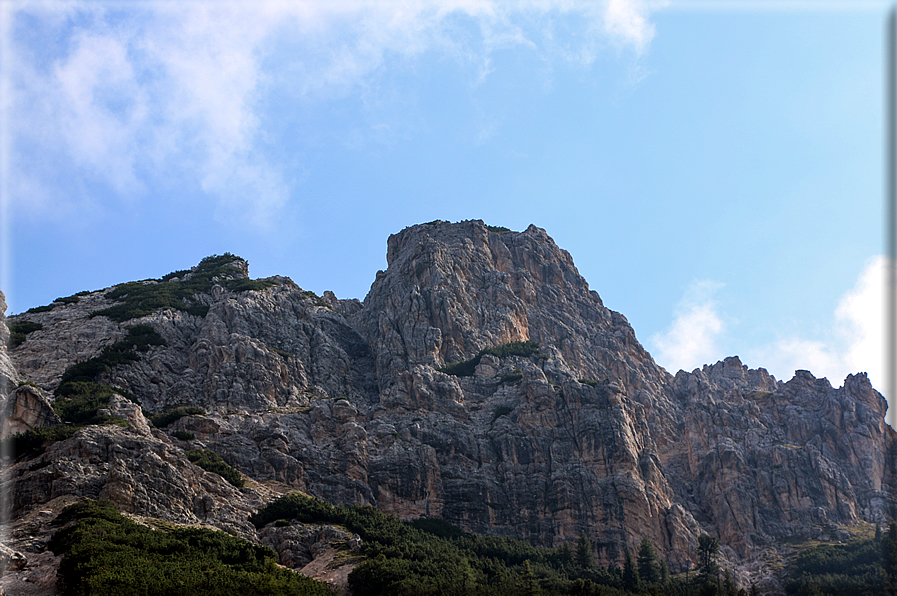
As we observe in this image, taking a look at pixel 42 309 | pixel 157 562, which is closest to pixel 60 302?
Answer: pixel 42 309

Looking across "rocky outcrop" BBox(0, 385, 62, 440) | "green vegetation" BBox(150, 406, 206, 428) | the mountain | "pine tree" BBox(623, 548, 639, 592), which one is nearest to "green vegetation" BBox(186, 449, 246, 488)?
the mountain

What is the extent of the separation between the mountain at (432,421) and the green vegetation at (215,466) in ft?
5.10

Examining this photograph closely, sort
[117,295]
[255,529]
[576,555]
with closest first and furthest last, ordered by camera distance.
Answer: [255,529], [576,555], [117,295]

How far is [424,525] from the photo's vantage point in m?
102

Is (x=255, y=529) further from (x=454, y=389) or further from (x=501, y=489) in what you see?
(x=454, y=389)

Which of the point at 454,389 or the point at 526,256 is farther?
the point at 526,256

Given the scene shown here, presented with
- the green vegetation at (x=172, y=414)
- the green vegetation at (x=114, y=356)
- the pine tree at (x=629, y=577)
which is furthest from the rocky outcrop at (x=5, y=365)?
the pine tree at (x=629, y=577)

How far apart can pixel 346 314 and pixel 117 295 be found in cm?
4898

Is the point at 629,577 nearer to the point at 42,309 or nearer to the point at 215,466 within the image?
the point at 215,466

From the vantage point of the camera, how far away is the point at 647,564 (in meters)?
100

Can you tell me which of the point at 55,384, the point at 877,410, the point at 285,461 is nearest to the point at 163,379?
the point at 55,384

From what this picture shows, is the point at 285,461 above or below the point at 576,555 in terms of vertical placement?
above

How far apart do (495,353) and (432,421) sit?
92.2 feet

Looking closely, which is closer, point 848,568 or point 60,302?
point 848,568
